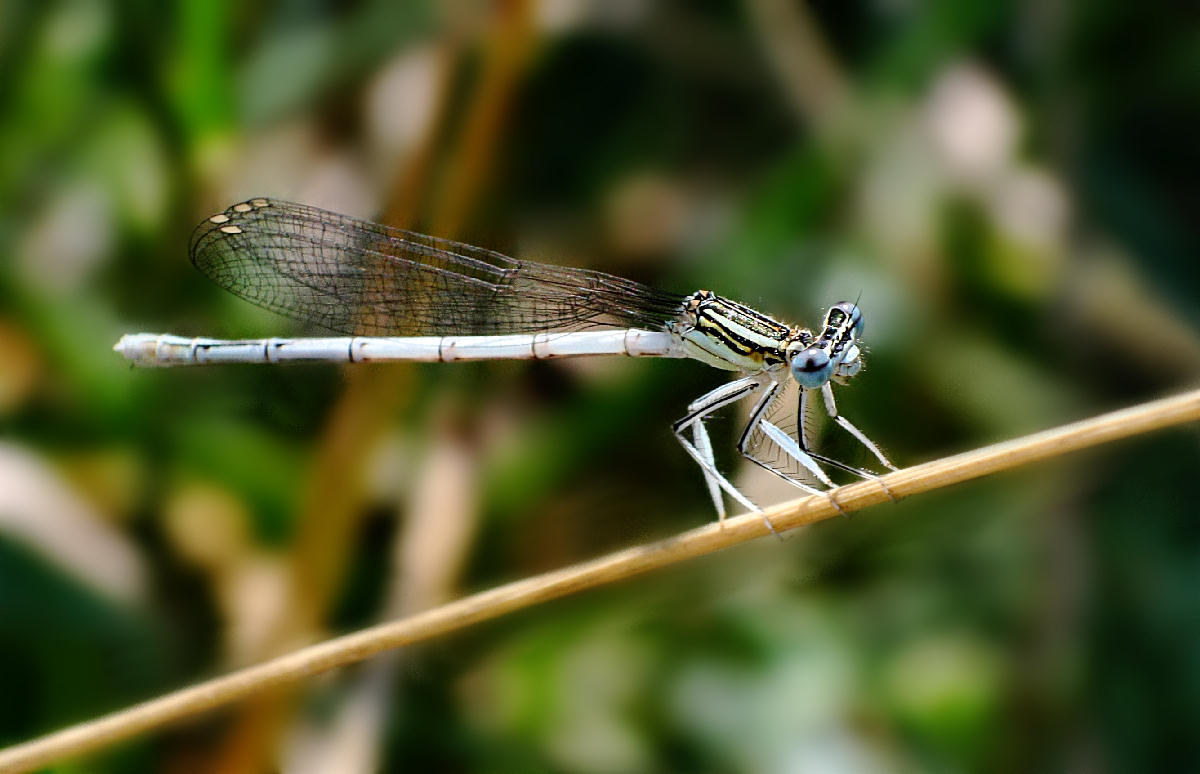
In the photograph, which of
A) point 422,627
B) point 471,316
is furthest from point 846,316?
point 422,627

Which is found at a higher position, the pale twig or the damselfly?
the damselfly

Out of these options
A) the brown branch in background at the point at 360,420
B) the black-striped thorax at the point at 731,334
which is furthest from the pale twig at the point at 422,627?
the brown branch in background at the point at 360,420

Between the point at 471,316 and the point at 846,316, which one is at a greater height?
the point at 471,316

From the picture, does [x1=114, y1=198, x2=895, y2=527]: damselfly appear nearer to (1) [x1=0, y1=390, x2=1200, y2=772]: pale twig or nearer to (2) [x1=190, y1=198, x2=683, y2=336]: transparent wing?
(2) [x1=190, y1=198, x2=683, y2=336]: transparent wing

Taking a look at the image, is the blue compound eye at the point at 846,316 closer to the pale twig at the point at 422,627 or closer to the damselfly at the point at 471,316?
the damselfly at the point at 471,316

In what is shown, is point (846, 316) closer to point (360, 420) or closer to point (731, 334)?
point (731, 334)

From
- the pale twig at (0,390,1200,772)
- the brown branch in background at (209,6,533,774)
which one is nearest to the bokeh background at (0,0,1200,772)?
the brown branch in background at (209,6,533,774)
